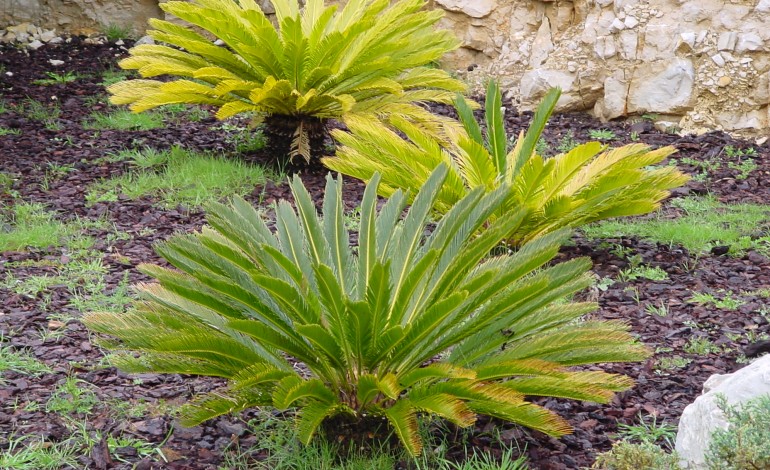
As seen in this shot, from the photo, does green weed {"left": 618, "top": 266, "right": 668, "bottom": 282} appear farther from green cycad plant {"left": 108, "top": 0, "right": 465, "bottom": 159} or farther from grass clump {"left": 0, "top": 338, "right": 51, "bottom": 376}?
grass clump {"left": 0, "top": 338, "right": 51, "bottom": 376}

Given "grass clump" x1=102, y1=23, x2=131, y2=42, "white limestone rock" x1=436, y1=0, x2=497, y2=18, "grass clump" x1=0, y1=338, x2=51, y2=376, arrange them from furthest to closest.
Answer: "grass clump" x1=102, y1=23, x2=131, y2=42 → "white limestone rock" x1=436, y1=0, x2=497, y2=18 → "grass clump" x1=0, y1=338, x2=51, y2=376

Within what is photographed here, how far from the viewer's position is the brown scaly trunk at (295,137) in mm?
6402

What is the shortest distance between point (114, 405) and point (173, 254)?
0.73 m

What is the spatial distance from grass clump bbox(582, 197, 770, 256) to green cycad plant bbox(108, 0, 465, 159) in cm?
176

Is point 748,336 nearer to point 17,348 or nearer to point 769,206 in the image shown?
point 769,206

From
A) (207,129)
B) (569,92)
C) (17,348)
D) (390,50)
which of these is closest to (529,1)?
(569,92)

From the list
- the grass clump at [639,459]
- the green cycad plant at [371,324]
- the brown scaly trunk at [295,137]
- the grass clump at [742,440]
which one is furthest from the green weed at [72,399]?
the brown scaly trunk at [295,137]

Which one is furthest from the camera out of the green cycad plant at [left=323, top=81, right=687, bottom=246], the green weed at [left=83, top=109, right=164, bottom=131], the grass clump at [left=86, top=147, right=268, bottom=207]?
the green weed at [left=83, top=109, right=164, bottom=131]

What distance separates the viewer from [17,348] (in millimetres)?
4016

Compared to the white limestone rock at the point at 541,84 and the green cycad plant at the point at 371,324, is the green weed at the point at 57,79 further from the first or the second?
the green cycad plant at the point at 371,324

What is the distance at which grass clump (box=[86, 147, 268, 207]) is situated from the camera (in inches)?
238

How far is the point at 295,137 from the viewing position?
21.1ft

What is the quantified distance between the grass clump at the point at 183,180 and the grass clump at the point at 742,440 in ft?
13.3

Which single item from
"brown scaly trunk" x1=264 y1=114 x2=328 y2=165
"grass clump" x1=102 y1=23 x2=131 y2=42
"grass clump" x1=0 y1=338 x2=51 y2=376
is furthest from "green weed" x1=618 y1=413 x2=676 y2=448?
"grass clump" x1=102 y1=23 x2=131 y2=42
